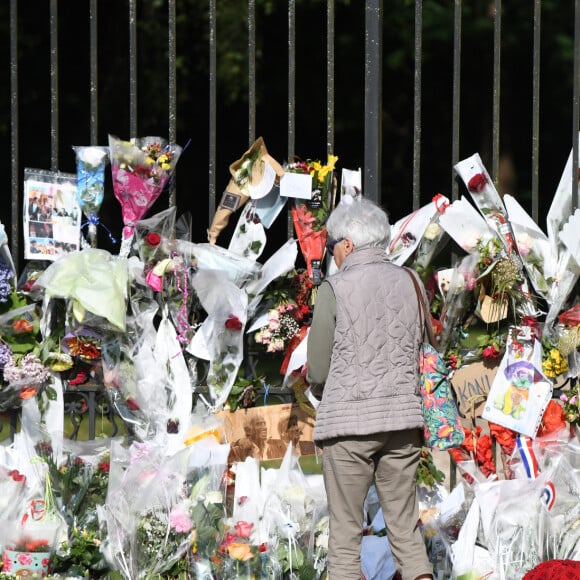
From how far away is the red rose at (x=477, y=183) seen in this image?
4.48m

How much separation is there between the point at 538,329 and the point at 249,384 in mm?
1209

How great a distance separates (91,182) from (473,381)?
5.90ft

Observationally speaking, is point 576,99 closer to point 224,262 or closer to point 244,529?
point 224,262

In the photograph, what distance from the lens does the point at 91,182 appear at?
457 cm

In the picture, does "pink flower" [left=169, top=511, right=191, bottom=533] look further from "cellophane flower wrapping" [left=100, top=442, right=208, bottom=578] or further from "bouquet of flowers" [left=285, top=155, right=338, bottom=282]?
"bouquet of flowers" [left=285, top=155, right=338, bottom=282]

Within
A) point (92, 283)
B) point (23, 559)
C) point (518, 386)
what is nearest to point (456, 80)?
point (518, 386)

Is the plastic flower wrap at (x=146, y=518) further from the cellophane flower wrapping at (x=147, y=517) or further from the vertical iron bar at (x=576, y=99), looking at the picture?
the vertical iron bar at (x=576, y=99)

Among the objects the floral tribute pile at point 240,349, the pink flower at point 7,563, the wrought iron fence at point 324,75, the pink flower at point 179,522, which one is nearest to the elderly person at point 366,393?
the floral tribute pile at point 240,349

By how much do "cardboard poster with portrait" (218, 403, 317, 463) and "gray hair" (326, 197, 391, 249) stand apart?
106 centimetres

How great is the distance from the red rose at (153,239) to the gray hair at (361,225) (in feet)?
3.20

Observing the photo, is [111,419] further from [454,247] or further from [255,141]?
[454,247]

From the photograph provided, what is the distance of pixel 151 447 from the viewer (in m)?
4.42

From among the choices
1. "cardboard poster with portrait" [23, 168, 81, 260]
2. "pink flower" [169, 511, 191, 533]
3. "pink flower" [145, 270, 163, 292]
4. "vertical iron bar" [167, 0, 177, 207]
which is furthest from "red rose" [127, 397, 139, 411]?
"vertical iron bar" [167, 0, 177, 207]

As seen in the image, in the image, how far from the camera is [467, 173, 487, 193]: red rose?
4.48 m
